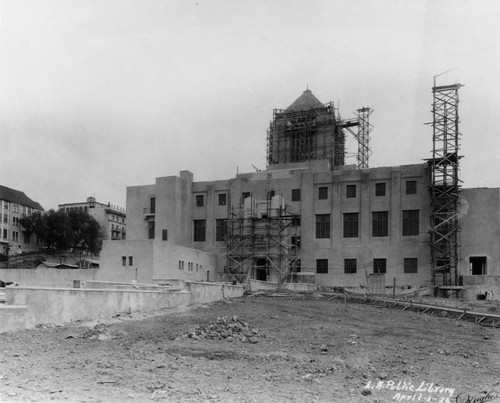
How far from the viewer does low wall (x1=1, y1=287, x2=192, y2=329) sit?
15.3 metres

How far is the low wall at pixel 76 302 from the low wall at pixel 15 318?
1.04 ft

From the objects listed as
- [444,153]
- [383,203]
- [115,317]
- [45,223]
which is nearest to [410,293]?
[383,203]

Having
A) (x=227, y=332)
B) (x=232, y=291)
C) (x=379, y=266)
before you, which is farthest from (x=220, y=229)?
(x=227, y=332)

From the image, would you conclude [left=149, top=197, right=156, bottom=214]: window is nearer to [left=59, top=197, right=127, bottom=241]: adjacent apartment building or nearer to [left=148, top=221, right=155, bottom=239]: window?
[left=148, top=221, right=155, bottom=239]: window

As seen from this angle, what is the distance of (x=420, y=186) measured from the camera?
4453cm

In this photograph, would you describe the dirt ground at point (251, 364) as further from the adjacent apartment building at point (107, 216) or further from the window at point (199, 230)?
the adjacent apartment building at point (107, 216)

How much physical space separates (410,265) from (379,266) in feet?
8.33

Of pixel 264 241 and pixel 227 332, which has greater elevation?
pixel 264 241

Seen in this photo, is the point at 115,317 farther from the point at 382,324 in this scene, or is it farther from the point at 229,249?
the point at 229,249

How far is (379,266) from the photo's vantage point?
44.8 m

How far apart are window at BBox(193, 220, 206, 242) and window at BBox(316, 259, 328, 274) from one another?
11.7 meters

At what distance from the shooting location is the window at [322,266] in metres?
46.3

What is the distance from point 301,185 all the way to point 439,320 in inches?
1069

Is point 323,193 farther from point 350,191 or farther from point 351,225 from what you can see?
point 351,225
